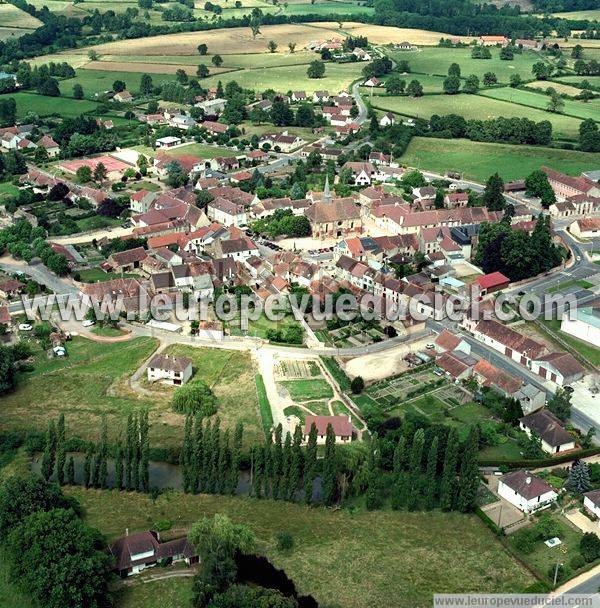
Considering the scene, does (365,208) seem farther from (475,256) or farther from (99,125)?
(99,125)

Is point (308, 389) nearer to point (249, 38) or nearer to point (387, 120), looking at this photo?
point (387, 120)

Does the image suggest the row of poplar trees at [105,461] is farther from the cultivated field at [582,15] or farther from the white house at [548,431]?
the cultivated field at [582,15]

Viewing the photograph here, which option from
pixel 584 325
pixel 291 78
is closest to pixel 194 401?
pixel 584 325

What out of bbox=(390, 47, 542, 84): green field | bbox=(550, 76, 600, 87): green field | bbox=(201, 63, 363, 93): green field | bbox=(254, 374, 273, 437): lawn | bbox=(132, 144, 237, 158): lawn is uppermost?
bbox=(390, 47, 542, 84): green field

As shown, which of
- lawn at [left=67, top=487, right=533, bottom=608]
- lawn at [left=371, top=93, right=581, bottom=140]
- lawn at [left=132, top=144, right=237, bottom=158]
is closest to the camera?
lawn at [left=67, top=487, right=533, bottom=608]

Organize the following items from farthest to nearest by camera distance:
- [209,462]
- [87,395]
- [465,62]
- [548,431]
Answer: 1. [465,62]
2. [87,395]
3. [548,431]
4. [209,462]

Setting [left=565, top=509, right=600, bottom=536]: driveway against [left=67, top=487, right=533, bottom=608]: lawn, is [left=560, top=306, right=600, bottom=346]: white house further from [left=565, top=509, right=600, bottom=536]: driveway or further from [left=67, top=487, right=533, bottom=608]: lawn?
[left=67, top=487, right=533, bottom=608]: lawn

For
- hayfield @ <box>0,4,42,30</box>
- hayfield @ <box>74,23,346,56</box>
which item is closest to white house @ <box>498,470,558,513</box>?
hayfield @ <box>74,23,346,56</box>
